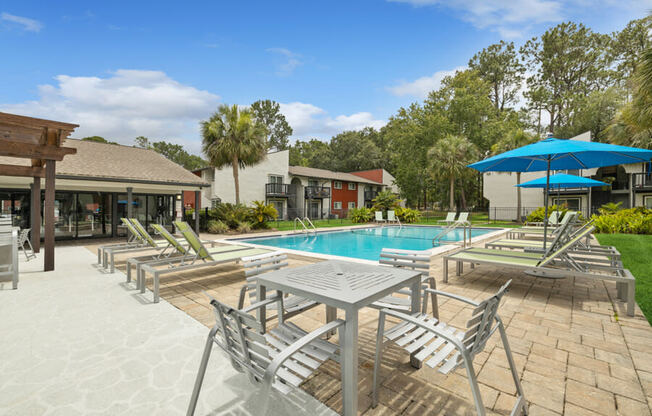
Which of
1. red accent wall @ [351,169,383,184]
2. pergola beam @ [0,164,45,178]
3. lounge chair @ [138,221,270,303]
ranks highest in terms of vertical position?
red accent wall @ [351,169,383,184]

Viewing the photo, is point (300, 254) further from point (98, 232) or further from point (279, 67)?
point (279, 67)

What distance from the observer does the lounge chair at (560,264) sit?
392 centimetres

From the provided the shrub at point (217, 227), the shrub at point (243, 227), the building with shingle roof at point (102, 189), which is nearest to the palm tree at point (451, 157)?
the shrub at point (243, 227)

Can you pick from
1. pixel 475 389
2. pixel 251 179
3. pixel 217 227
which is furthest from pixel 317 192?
pixel 475 389

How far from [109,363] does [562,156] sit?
7681mm

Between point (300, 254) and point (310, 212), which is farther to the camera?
point (310, 212)

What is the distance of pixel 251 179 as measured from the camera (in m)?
25.1

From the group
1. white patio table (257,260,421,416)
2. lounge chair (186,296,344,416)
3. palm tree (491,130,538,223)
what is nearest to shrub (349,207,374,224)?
palm tree (491,130,538,223)

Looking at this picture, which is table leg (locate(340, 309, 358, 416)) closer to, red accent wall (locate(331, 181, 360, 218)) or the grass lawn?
the grass lawn

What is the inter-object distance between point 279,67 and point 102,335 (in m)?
17.8

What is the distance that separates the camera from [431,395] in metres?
2.12

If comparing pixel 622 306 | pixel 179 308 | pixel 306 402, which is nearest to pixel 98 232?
pixel 179 308

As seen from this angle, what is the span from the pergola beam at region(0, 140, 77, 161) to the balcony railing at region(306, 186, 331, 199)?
2097cm

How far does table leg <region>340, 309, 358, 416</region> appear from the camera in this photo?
1.68 m
